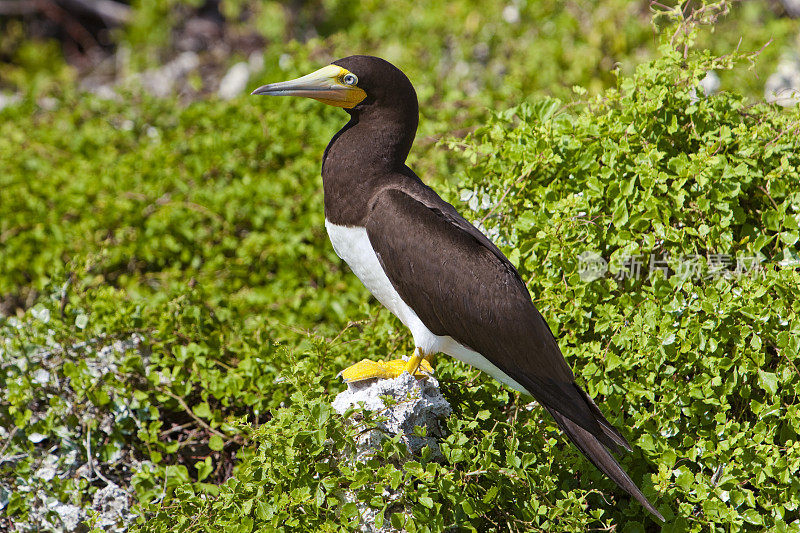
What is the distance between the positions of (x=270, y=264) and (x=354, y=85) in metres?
2.28

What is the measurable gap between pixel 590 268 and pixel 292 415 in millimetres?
1434

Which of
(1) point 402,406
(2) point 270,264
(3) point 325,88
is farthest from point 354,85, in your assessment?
(2) point 270,264

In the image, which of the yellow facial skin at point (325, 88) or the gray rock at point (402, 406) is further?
the yellow facial skin at point (325, 88)

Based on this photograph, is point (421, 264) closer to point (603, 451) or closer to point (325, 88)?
point (325, 88)

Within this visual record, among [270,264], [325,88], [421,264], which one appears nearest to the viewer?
[421,264]

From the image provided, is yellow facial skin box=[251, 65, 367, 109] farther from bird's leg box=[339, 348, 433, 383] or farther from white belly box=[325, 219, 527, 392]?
bird's leg box=[339, 348, 433, 383]

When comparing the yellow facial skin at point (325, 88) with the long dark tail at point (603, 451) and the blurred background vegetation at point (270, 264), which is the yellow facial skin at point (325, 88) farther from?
the long dark tail at point (603, 451)

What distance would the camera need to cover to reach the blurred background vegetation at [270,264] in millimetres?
2938

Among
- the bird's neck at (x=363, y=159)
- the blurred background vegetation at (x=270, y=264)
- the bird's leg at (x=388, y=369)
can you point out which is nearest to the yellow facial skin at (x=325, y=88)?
the bird's neck at (x=363, y=159)

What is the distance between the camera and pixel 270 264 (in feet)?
17.4

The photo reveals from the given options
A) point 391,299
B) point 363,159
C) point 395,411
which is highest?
point 363,159

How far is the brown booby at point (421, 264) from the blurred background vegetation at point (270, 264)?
0.21 metres

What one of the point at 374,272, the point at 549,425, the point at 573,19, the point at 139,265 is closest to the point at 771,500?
the point at 549,425

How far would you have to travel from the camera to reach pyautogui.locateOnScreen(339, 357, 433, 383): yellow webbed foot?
305 cm
